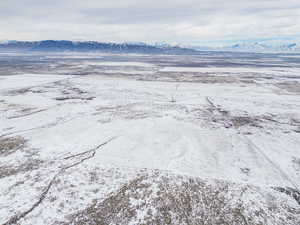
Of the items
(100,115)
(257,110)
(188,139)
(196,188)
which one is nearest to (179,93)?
(257,110)

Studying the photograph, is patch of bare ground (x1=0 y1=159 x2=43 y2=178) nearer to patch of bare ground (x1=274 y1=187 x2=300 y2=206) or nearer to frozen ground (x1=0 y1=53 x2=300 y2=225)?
frozen ground (x1=0 y1=53 x2=300 y2=225)

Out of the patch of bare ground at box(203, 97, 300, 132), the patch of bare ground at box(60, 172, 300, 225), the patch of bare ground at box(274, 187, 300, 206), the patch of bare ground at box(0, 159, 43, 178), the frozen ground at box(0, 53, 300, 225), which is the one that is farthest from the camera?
the patch of bare ground at box(203, 97, 300, 132)

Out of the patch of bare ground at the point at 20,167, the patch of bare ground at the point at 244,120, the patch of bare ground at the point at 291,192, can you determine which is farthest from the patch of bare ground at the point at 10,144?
the patch of bare ground at the point at 244,120

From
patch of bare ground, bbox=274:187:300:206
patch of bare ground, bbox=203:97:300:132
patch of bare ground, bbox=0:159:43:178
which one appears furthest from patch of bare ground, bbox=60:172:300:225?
patch of bare ground, bbox=203:97:300:132

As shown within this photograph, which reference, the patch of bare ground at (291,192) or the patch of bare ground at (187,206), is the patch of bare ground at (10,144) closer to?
the patch of bare ground at (187,206)

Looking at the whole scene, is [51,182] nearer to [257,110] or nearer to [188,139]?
[188,139]
